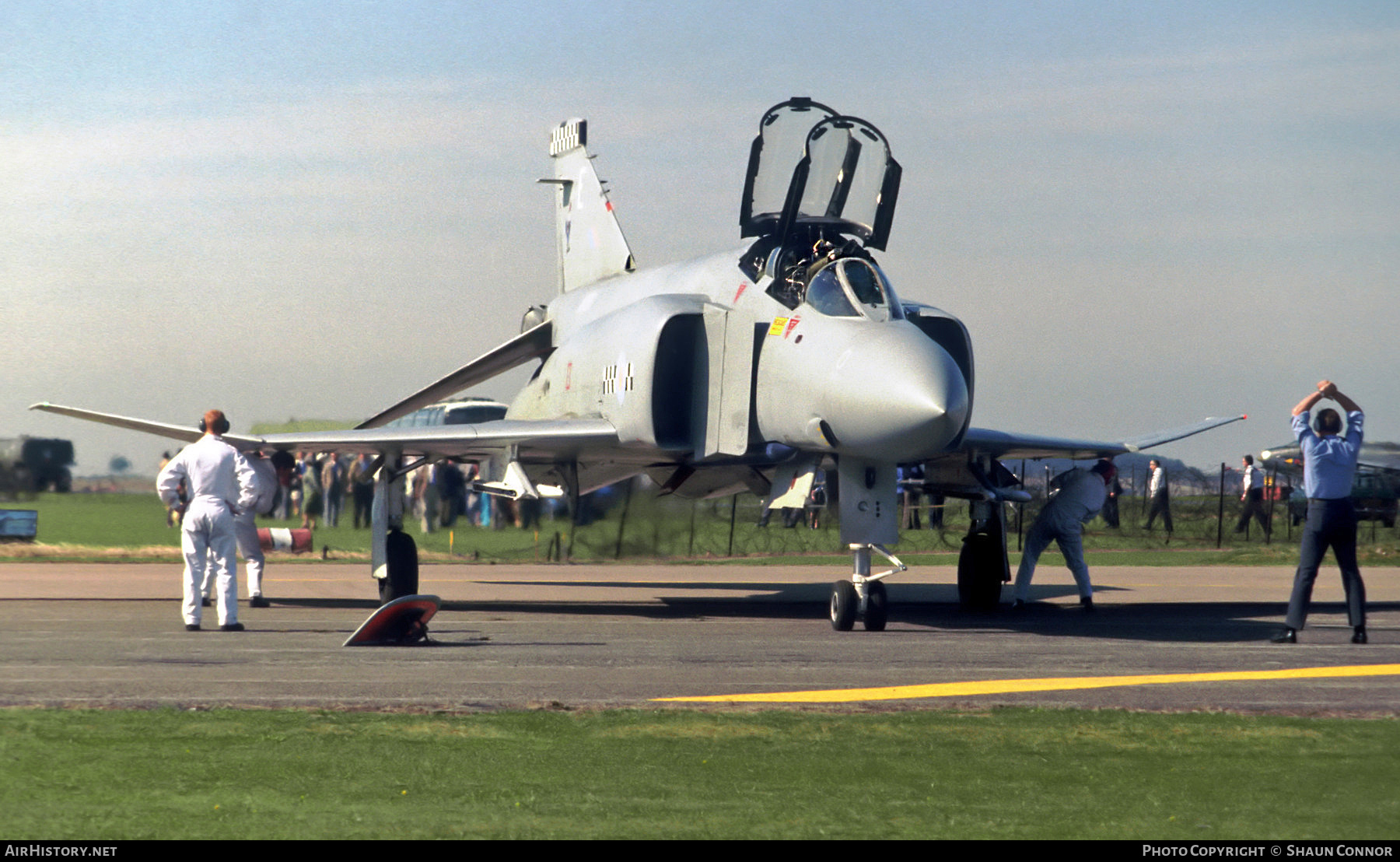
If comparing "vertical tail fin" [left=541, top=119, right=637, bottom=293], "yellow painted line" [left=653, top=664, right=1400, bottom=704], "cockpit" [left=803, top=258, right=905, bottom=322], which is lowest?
"yellow painted line" [left=653, top=664, right=1400, bottom=704]

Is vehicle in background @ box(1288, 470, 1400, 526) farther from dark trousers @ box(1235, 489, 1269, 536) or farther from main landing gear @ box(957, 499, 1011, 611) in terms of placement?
main landing gear @ box(957, 499, 1011, 611)

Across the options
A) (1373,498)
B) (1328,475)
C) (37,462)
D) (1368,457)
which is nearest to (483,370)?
(37,462)

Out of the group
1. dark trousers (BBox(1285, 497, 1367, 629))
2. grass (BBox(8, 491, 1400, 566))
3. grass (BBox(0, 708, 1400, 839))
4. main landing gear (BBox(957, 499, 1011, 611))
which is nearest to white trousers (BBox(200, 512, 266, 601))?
grass (BBox(8, 491, 1400, 566))

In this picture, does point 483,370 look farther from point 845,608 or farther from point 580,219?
point 845,608

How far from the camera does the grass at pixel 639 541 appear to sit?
21516 mm

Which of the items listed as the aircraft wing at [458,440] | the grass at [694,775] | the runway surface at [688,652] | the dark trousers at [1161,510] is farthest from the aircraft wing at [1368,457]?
the grass at [694,775]

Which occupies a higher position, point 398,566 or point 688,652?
point 398,566

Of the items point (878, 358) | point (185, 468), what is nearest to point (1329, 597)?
point (878, 358)

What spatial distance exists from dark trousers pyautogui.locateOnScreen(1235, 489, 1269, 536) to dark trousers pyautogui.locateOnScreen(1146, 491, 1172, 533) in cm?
141

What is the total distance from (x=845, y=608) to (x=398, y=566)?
17.4ft

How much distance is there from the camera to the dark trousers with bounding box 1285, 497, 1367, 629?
11859mm

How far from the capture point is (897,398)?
12.2m

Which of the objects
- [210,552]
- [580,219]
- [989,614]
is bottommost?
[989,614]
